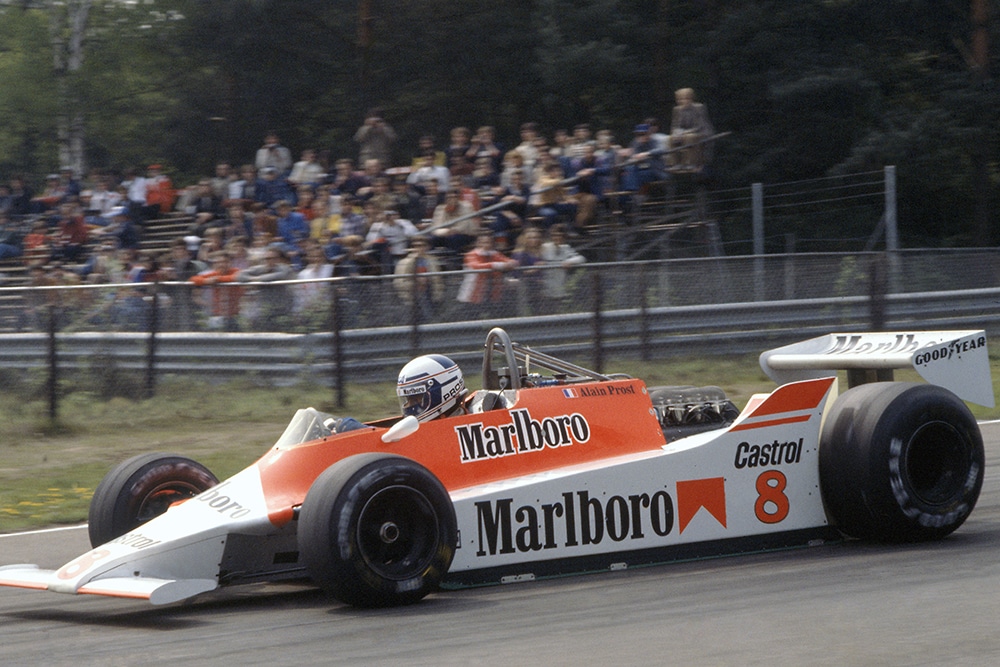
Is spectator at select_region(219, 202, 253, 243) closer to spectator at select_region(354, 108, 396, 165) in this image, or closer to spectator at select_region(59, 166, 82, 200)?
spectator at select_region(354, 108, 396, 165)

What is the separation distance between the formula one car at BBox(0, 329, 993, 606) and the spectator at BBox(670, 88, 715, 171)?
9.04 m

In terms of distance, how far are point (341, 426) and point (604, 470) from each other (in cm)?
125

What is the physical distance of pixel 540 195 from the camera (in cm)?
1534

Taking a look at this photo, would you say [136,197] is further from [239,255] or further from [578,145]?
[578,145]

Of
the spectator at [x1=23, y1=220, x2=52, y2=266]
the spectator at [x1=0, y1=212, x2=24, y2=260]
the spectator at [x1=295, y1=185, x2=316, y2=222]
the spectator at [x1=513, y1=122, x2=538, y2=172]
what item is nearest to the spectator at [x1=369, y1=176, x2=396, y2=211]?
the spectator at [x1=295, y1=185, x2=316, y2=222]

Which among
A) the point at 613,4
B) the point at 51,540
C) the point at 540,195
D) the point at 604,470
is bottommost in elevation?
the point at 51,540

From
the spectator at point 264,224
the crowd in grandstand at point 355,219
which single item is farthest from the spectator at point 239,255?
the spectator at point 264,224

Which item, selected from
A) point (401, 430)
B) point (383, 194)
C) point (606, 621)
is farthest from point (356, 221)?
point (606, 621)

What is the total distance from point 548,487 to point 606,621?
38.8 inches

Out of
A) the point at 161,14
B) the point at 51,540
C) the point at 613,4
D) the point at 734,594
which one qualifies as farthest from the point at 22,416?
the point at 161,14

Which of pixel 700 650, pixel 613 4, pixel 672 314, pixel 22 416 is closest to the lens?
pixel 700 650

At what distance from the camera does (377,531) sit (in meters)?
5.66

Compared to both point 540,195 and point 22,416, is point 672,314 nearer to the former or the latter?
point 540,195

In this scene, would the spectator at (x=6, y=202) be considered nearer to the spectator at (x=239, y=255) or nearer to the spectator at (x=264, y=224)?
the spectator at (x=264, y=224)
